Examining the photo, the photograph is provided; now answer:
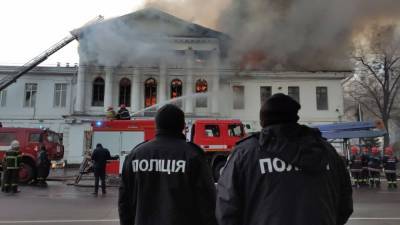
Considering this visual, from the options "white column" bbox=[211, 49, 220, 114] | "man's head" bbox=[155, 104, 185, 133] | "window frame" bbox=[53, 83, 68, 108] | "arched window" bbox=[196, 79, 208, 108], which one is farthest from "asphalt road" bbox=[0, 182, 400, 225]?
"window frame" bbox=[53, 83, 68, 108]

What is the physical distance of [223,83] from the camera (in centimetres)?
3519

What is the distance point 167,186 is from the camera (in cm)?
309

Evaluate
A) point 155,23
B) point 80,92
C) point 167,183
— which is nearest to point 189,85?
point 80,92

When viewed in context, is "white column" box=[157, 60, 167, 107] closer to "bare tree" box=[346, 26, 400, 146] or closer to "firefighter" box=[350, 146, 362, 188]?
"bare tree" box=[346, 26, 400, 146]

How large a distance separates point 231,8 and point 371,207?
7274mm

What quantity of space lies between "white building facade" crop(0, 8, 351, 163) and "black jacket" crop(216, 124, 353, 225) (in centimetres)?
3171

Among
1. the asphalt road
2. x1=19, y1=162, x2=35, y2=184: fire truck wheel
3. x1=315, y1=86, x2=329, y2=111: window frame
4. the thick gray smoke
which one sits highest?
x1=315, y1=86, x2=329, y2=111: window frame

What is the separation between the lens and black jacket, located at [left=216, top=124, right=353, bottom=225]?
7.52ft

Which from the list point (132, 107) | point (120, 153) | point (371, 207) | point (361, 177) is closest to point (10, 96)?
point (132, 107)

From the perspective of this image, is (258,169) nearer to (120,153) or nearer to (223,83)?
(120,153)

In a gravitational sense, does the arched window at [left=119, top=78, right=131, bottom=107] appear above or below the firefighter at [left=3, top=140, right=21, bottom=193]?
above

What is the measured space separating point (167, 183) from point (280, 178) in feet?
3.46

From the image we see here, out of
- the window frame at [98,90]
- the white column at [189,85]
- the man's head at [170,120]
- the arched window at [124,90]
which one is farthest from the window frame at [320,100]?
the man's head at [170,120]

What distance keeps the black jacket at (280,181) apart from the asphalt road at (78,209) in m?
6.04
